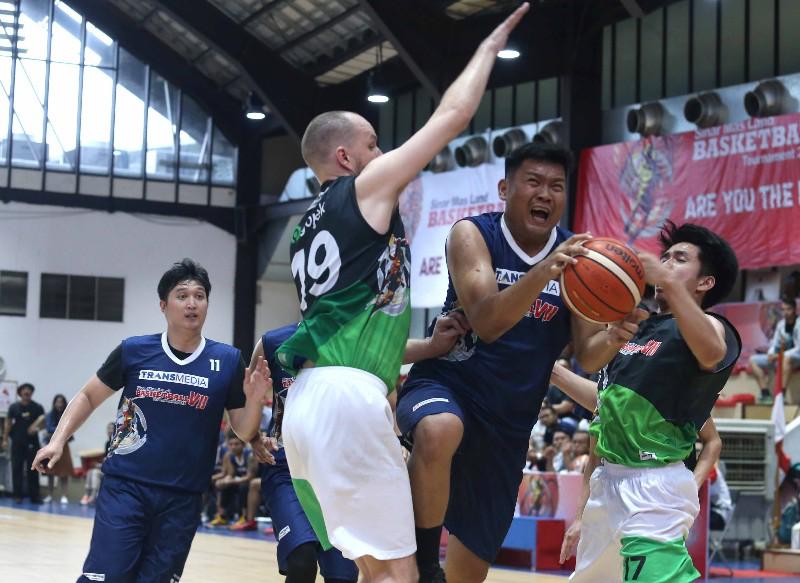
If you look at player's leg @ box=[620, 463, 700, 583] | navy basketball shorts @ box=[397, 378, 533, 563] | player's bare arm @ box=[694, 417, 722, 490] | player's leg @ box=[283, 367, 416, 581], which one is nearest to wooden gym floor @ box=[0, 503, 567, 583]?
player's bare arm @ box=[694, 417, 722, 490]

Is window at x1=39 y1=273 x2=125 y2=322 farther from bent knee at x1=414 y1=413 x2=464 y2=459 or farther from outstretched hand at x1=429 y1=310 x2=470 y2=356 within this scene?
bent knee at x1=414 y1=413 x2=464 y2=459

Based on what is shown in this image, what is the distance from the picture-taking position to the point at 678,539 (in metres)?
4.93

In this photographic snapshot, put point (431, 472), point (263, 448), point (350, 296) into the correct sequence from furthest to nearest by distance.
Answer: point (263, 448) → point (431, 472) → point (350, 296)

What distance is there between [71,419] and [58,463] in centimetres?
1901

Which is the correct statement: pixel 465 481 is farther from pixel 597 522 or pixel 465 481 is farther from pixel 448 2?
pixel 448 2

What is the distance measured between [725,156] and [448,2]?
→ 6.67 m

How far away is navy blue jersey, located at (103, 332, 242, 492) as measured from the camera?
20.5 ft

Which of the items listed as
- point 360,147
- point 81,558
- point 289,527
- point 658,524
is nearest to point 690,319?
point 658,524

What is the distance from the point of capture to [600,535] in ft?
17.0

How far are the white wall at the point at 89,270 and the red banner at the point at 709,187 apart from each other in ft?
41.2

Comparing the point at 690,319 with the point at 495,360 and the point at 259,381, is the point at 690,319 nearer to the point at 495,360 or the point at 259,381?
the point at 495,360

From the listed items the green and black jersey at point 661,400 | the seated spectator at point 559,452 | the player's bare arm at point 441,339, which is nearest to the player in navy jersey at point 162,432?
the player's bare arm at point 441,339

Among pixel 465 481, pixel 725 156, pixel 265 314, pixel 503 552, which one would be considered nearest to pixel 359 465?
pixel 465 481

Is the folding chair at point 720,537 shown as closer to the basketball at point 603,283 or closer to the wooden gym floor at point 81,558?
the wooden gym floor at point 81,558
